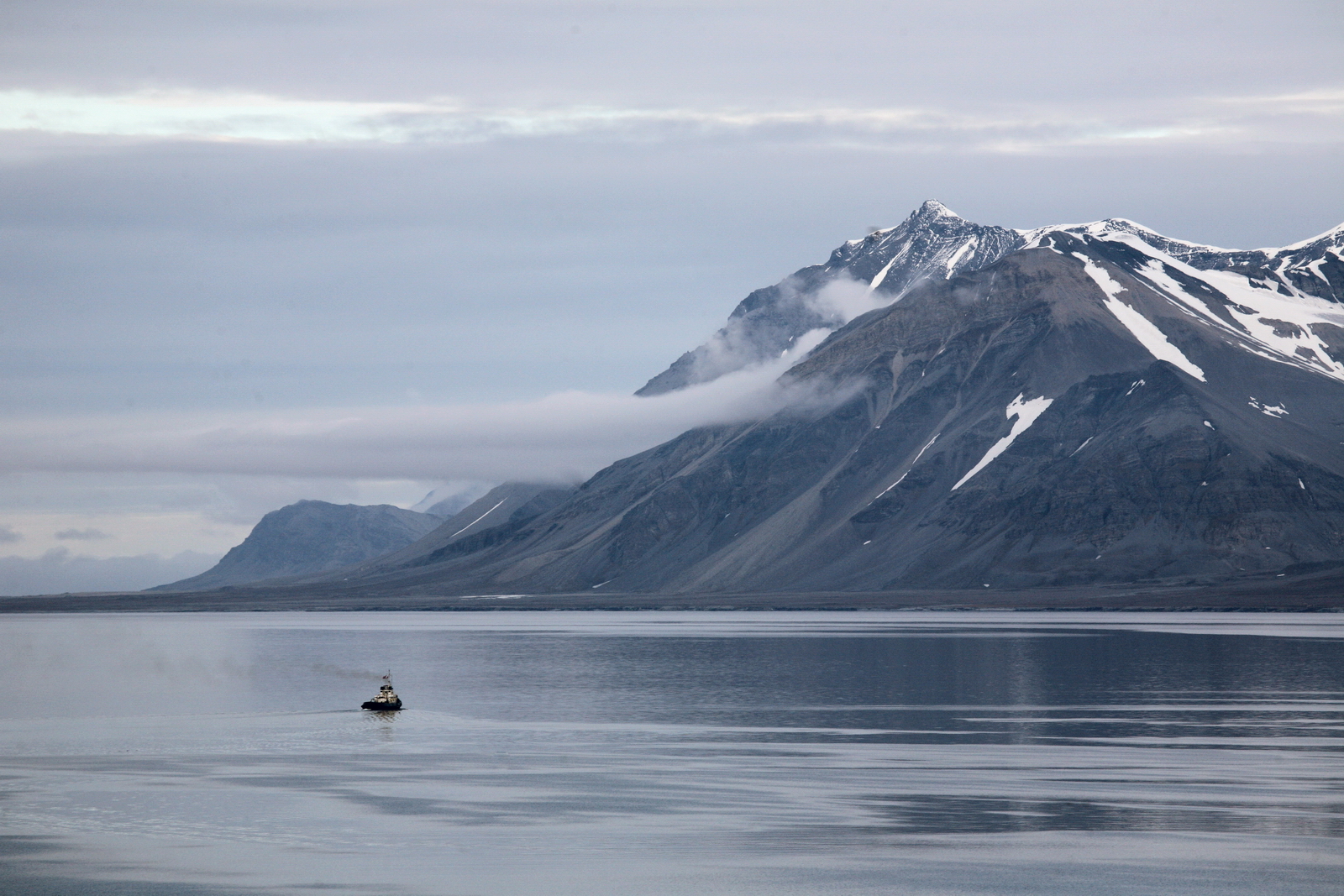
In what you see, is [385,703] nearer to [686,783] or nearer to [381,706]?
[381,706]

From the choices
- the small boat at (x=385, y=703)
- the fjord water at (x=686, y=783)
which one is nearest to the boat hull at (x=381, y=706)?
the small boat at (x=385, y=703)

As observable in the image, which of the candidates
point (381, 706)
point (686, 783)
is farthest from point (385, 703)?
point (686, 783)

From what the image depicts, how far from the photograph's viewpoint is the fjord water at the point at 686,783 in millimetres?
38562

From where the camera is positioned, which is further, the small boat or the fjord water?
the small boat

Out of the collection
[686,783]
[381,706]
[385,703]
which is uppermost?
[385,703]

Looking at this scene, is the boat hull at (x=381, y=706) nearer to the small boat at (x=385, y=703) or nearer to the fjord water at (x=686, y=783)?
the small boat at (x=385, y=703)

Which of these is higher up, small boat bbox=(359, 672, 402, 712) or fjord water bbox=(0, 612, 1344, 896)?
small boat bbox=(359, 672, 402, 712)

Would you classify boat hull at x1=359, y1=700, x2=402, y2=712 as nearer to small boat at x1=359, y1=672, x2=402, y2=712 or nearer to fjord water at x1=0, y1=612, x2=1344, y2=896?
small boat at x1=359, y1=672, x2=402, y2=712

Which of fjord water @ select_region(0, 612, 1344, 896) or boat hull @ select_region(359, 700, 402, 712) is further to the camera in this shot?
boat hull @ select_region(359, 700, 402, 712)

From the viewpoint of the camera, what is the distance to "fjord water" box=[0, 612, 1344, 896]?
1518 inches

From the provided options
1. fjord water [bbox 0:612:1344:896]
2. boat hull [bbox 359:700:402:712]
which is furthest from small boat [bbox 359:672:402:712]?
fjord water [bbox 0:612:1344:896]

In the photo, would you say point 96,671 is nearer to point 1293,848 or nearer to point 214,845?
point 214,845

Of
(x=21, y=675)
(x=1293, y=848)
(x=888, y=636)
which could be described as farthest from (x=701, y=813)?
(x=888, y=636)

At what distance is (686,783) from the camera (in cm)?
5381
